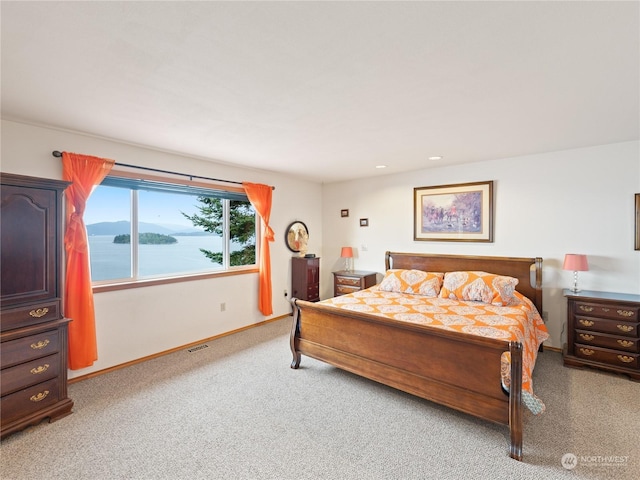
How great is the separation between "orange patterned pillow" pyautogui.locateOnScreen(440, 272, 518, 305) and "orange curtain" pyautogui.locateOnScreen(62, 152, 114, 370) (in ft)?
12.9

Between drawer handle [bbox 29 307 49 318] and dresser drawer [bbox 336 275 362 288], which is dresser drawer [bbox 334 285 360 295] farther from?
drawer handle [bbox 29 307 49 318]

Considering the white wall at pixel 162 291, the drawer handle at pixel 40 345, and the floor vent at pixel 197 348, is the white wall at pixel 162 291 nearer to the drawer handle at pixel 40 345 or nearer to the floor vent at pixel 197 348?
the floor vent at pixel 197 348

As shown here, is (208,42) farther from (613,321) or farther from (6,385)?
(613,321)

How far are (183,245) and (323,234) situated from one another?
2.75m

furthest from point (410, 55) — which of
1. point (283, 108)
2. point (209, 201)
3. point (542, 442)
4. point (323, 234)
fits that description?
point (323, 234)

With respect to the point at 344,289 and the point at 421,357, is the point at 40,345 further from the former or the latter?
the point at 344,289

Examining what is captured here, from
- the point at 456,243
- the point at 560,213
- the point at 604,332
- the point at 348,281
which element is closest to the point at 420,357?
the point at 604,332

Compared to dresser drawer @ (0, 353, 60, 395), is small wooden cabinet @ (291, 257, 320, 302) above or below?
above

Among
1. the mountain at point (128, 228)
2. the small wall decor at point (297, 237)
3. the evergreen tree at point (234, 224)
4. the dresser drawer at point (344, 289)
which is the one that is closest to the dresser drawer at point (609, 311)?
the dresser drawer at point (344, 289)

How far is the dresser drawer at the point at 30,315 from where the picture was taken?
7.06 ft

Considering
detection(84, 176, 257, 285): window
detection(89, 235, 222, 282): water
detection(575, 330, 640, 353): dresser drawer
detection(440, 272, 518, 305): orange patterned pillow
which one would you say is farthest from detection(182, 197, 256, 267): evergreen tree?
detection(575, 330, 640, 353): dresser drawer

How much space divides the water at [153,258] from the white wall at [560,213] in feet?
10.4

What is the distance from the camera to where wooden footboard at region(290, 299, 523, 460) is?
2066 mm

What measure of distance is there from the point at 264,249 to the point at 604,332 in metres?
4.20
